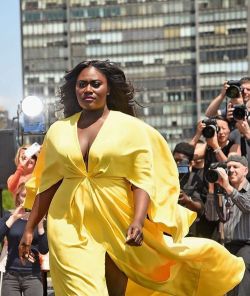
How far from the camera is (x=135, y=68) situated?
155 meters

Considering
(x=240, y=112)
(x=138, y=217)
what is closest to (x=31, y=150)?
(x=240, y=112)

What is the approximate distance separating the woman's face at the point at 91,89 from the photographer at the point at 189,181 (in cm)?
343

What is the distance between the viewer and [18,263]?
8688mm

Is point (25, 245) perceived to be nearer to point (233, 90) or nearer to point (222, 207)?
point (222, 207)

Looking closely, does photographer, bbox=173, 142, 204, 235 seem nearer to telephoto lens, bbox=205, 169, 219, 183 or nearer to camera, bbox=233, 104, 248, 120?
camera, bbox=233, 104, 248, 120

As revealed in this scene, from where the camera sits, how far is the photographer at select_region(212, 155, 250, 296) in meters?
9.11

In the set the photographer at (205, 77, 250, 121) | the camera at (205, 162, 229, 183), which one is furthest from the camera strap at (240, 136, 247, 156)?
the camera at (205, 162, 229, 183)

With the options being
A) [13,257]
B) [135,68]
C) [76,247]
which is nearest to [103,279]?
[76,247]

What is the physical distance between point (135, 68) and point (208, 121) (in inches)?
5742

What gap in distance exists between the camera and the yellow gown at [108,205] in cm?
635

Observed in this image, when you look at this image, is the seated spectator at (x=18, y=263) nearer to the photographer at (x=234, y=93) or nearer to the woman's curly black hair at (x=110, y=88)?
the woman's curly black hair at (x=110, y=88)

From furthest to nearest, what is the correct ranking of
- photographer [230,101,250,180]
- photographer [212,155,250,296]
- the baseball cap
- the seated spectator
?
photographer [230,101,250,180], the baseball cap, photographer [212,155,250,296], the seated spectator

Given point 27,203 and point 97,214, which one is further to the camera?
point 27,203

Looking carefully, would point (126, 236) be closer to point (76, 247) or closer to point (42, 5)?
point (76, 247)
